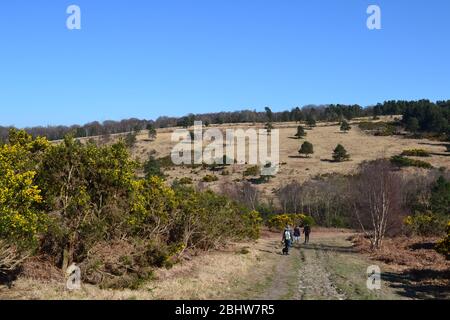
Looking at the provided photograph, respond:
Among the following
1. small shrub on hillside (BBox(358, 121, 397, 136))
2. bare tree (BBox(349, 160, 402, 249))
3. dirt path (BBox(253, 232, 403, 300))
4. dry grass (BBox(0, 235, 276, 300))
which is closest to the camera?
dry grass (BBox(0, 235, 276, 300))

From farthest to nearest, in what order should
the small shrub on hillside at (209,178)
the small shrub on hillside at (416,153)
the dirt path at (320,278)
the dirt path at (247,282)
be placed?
the small shrub on hillside at (416,153) < the small shrub on hillside at (209,178) < the dirt path at (320,278) < the dirt path at (247,282)

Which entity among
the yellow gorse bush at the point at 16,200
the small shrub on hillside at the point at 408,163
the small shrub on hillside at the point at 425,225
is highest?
the yellow gorse bush at the point at 16,200

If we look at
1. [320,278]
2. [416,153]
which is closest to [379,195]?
[320,278]

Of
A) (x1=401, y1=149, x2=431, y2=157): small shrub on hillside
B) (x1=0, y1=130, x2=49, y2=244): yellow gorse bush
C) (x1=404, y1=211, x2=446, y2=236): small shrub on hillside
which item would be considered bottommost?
(x1=404, y1=211, x2=446, y2=236): small shrub on hillside

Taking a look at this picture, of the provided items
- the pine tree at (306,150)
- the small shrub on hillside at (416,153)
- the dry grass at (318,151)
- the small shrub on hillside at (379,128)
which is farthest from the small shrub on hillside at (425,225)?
the small shrub on hillside at (379,128)

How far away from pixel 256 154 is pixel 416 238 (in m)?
56.8

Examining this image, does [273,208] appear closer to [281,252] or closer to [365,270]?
[281,252]

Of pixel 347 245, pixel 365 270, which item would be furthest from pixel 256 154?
pixel 365 270

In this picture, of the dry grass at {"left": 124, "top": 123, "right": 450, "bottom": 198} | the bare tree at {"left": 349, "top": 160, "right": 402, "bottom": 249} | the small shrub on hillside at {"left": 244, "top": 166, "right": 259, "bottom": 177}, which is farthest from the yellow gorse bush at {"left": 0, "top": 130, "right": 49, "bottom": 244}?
the small shrub on hillside at {"left": 244, "top": 166, "right": 259, "bottom": 177}

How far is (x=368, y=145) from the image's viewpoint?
295 ft

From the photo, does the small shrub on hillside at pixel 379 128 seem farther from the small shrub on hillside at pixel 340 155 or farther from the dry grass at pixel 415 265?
the dry grass at pixel 415 265

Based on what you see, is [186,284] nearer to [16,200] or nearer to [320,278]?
[320,278]

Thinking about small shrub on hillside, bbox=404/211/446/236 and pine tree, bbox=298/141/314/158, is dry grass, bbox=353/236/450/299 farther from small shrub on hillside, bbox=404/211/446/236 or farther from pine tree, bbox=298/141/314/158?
pine tree, bbox=298/141/314/158

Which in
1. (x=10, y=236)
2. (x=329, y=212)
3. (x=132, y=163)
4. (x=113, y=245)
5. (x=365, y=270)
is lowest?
(x=329, y=212)
